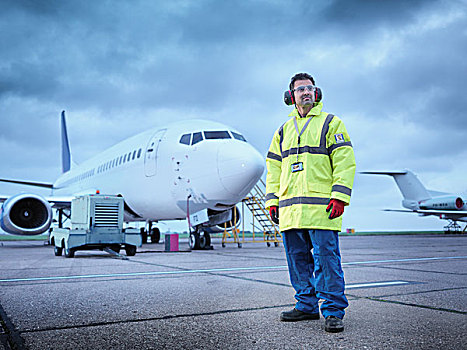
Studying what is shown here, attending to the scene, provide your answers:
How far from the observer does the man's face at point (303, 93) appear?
3045 mm

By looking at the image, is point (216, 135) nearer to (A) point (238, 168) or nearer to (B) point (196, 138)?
(B) point (196, 138)

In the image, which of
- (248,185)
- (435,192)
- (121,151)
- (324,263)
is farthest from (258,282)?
(435,192)

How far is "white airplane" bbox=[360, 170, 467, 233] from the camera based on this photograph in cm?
3509

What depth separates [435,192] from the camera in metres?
40.7

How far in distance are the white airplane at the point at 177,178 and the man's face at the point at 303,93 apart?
21.4 ft

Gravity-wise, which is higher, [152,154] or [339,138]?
[152,154]

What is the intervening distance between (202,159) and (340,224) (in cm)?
767

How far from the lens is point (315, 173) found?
9.37 ft

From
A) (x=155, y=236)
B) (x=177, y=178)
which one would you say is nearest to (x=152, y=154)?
(x=177, y=178)

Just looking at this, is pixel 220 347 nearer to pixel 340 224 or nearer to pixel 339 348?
pixel 339 348

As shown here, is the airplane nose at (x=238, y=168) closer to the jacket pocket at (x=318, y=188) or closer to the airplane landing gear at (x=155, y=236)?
the jacket pocket at (x=318, y=188)

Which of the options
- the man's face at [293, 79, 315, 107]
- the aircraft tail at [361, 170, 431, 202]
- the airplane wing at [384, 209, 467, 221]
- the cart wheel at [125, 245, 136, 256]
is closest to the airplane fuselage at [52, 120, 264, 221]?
the cart wheel at [125, 245, 136, 256]

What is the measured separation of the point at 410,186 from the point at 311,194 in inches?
1566

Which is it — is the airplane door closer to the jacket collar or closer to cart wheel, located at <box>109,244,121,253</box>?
cart wheel, located at <box>109,244,121,253</box>
